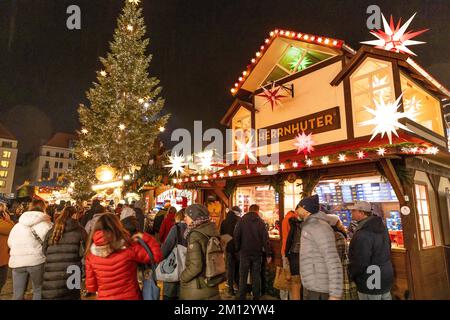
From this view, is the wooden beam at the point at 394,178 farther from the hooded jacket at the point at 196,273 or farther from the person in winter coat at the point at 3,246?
the person in winter coat at the point at 3,246

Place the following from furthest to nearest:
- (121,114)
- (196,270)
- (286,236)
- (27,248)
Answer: (121,114) → (286,236) → (27,248) → (196,270)

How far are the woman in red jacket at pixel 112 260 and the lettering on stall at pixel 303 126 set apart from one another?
317 inches

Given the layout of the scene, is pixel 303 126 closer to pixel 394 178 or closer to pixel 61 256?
pixel 394 178

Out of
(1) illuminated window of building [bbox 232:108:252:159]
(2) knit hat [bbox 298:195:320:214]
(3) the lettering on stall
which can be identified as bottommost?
(2) knit hat [bbox 298:195:320:214]

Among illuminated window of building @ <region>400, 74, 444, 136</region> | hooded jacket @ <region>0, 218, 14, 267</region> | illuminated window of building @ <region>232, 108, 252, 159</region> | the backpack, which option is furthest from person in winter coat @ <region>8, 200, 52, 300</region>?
illuminated window of building @ <region>400, 74, 444, 136</region>

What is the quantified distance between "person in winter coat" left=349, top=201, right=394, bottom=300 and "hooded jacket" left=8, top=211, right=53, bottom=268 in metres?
5.40

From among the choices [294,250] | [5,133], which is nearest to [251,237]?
[294,250]

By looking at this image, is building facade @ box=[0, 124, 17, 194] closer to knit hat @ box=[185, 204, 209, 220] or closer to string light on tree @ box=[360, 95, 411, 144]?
knit hat @ box=[185, 204, 209, 220]

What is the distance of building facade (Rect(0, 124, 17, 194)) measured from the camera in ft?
203

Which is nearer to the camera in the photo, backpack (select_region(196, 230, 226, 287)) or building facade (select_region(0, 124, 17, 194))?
backpack (select_region(196, 230, 226, 287))

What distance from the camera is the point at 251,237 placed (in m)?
6.62

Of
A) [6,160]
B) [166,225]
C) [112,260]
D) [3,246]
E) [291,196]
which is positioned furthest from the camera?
[6,160]

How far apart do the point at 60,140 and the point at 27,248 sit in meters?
76.8

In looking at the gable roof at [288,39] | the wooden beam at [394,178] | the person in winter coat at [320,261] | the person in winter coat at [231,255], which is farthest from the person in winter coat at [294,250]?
the gable roof at [288,39]
